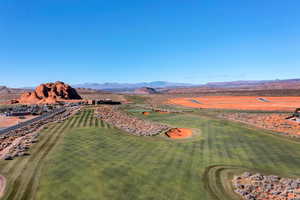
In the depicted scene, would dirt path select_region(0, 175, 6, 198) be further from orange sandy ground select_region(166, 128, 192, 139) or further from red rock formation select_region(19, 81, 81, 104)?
red rock formation select_region(19, 81, 81, 104)

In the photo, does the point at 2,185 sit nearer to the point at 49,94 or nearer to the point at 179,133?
the point at 179,133

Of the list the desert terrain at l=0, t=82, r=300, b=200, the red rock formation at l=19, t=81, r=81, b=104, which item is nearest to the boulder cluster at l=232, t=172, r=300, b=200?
the desert terrain at l=0, t=82, r=300, b=200

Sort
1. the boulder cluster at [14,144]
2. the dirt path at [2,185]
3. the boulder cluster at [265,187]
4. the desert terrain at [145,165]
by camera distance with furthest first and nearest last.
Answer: the boulder cluster at [14,144] → the boulder cluster at [265,187] → the desert terrain at [145,165] → the dirt path at [2,185]

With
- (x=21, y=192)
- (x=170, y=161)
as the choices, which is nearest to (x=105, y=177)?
(x=21, y=192)

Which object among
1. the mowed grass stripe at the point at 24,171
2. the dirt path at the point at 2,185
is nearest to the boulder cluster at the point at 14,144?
the mowed grass stripe at the point at 24,171

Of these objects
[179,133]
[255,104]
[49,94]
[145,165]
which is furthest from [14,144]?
[255,104]

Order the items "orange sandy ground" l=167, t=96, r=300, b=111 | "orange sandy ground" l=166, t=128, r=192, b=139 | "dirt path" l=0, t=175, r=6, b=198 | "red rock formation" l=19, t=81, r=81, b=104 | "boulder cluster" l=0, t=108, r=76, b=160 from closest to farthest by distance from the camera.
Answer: "dirt path" l=0, t=175, r=6, b=198
"boulder cluster" l=0, t=108, r=76, b=160
"orange sandy ground" l=166, t=128, r=192, b=139
"orange sandy ground" l=167, t=96, r=300, b=111
"red rock formation" l=19, t=81, r=81, b=104

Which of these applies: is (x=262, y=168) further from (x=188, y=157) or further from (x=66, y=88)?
(x=66, y=88)

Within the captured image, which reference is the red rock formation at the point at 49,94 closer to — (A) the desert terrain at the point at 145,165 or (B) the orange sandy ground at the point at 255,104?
(A) the desert terrain at the point at 145,165
